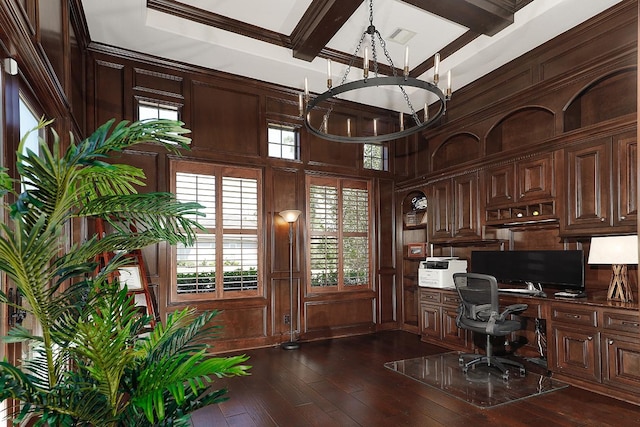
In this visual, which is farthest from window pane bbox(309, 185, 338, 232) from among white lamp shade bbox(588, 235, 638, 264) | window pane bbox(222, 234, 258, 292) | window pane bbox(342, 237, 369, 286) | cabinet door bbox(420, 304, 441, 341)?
white lamp shade bbox(588, 235, 638, 264)

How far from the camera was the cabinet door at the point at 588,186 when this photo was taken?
3631mm

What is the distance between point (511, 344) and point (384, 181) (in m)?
2.92

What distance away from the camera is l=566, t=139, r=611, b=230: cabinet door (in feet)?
11.9

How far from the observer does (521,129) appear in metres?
4.93

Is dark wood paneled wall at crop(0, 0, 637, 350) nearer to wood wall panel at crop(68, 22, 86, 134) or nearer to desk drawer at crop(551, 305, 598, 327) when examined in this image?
wood wall panel at crop(68, 22, 86, 134)

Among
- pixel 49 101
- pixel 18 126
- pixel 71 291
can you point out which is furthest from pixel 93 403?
pixel 49 101

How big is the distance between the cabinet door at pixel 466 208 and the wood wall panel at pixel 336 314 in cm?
177

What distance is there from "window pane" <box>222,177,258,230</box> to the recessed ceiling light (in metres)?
2.48

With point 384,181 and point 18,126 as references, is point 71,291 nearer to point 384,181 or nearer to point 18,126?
point 18,126

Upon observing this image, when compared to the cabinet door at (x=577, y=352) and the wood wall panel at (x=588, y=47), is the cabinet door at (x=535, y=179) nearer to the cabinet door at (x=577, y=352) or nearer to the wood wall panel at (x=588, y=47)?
the wood wall panel at (x=588, y=47)

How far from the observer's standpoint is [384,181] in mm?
6250

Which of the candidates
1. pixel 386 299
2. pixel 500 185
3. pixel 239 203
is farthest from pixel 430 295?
pixel 239 203

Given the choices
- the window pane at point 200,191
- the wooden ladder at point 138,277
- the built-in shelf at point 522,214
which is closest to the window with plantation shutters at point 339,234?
the window pane at point 200,191

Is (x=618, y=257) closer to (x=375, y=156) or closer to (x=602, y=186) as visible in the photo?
(x=602, y=186)
